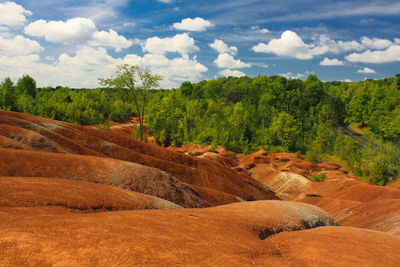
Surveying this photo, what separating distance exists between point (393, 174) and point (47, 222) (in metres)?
44.5

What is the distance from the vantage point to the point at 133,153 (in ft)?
86.1

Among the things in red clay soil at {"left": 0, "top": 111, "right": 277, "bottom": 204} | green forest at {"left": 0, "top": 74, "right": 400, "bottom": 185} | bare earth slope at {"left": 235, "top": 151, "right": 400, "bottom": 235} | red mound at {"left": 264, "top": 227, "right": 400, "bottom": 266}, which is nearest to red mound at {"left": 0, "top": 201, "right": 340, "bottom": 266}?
red mound at {"left": 264, "top": 227, "right": 400, "bottom": 266}

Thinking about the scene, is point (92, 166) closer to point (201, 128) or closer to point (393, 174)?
point (393, 174)

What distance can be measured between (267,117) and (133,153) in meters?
71.7

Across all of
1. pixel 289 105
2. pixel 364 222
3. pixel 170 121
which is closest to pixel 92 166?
pixel 364 222

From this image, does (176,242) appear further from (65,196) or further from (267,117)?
(267,117)

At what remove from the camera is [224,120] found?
81.0 metres

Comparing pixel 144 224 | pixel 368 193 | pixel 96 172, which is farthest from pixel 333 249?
pixel 368 193

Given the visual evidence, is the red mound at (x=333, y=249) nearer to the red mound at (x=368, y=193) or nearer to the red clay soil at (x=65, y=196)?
the red clay soil at (x=65, y=196)

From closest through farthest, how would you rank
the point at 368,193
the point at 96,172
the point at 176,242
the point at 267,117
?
the point at 176,242, the point at 96,172, the point at 368,193, the point at 267,117

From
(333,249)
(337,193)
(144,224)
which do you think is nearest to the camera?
(144,224)

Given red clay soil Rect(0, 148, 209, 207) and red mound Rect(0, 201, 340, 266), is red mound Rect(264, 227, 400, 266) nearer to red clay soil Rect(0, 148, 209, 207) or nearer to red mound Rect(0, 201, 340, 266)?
red mound Rect(0, 201, 340, 266)

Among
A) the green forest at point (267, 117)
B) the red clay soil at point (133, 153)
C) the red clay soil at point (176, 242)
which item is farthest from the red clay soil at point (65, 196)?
the green forest at point (267, 117)

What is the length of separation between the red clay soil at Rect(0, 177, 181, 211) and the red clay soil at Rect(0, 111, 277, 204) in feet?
38.3
